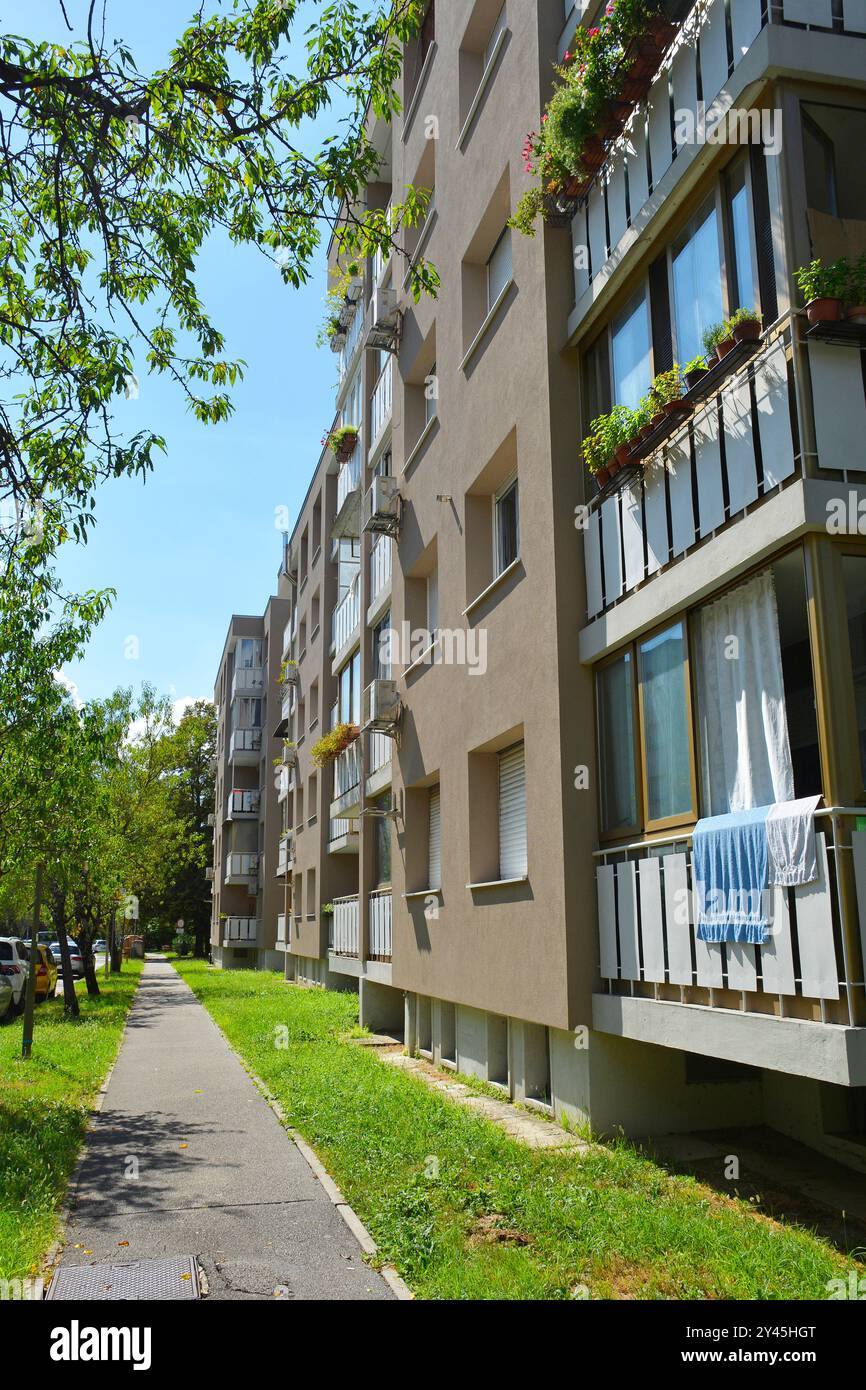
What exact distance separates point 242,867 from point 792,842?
4321 cm

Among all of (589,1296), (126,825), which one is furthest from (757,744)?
(126,825)

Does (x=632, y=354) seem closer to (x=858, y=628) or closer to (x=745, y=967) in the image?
(x=858, y=628)

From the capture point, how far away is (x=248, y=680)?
49.3 m

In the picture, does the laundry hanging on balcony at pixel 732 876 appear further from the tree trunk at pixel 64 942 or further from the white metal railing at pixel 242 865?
the white metal railing at pixel 242 865

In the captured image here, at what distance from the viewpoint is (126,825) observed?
31.3 meters

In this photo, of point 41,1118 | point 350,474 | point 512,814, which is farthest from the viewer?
point 350,474

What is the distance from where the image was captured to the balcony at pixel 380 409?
19.6 meters

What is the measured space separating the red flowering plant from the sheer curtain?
433 cm

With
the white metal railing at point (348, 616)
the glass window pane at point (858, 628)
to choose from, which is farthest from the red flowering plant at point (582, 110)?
the white metal railing at point (348, 616)

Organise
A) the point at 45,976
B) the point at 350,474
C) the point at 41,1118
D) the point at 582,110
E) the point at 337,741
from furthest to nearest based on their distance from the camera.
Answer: the point at 45,976 → the point at 350,474 → the point at 337,741 → the point at 41,1118 → the point at 582,110

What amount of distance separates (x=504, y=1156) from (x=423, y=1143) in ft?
2.88

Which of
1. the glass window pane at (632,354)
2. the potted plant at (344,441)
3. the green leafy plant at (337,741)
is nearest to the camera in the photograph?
the glass window pane at (632,354)

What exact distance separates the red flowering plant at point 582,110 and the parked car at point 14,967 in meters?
19.7

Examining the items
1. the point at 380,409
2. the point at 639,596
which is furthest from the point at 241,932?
the point at 639,596
